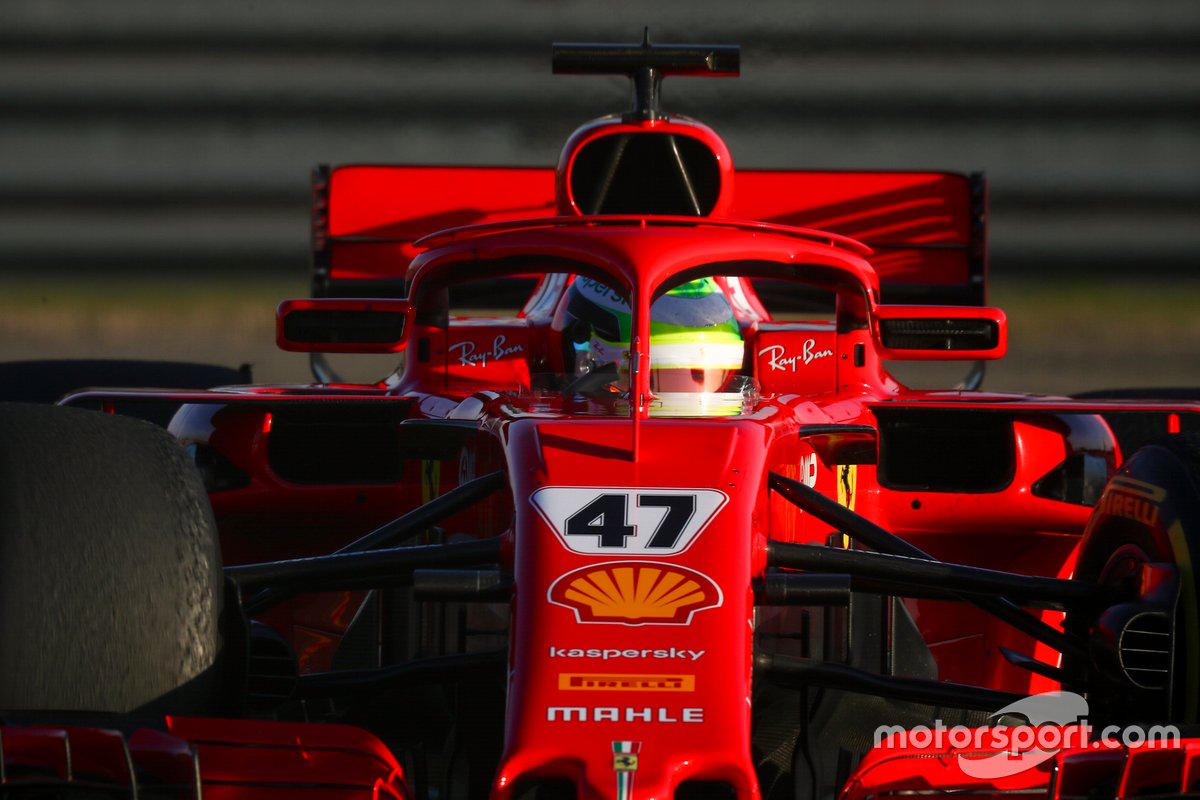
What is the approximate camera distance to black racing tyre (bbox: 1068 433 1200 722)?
7.08ft

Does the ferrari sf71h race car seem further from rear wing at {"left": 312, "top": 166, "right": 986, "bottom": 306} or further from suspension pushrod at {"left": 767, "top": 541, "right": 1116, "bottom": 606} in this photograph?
rear wing at {"left": 312, "top": 166, "right": 986, "bottom": 306}

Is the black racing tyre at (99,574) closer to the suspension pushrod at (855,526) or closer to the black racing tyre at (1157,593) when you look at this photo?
the suspension pushrod at (855,526)

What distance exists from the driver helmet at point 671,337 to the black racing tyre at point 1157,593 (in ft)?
2.41

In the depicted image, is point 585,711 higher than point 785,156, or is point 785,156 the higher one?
point 785,156

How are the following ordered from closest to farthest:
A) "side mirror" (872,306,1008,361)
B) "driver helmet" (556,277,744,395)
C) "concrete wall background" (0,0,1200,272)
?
1. "side mirror" (872,306,1008,361)
2. "driver helmet" (556,277,744,395)
3. "concrete wall background" (0,0,1200,272)

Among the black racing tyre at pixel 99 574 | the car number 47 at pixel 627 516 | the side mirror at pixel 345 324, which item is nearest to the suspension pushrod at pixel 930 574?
the car number 47 at pixel 627 516

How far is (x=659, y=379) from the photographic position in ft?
9.27

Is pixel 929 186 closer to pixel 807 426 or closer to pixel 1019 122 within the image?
pixel 1019 122

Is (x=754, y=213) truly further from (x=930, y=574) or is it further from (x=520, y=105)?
(x=930, y=574)

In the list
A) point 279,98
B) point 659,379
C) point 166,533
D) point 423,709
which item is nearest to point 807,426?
point 659,379

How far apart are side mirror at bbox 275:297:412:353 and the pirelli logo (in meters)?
1.15

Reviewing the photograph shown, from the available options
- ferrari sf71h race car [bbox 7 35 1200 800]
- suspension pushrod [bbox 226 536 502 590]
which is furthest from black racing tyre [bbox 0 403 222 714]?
suspension pushrod [bbox 226 536 502 590]

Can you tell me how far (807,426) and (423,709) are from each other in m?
0.79

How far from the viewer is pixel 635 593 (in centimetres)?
193
